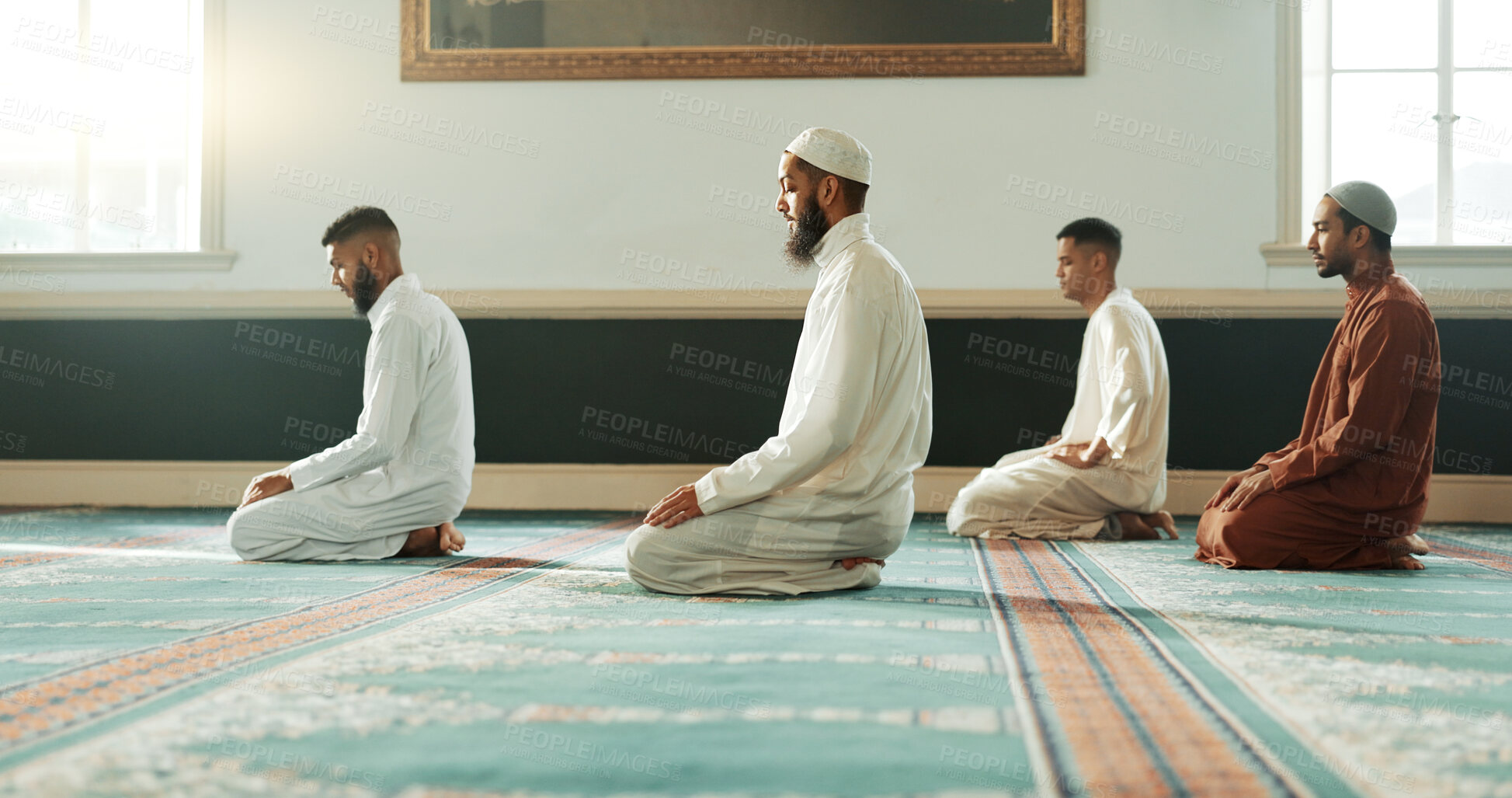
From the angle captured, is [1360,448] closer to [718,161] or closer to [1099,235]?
[1099,235]

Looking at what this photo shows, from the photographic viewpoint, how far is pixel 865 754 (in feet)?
4.63

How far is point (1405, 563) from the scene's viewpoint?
340 centimetres

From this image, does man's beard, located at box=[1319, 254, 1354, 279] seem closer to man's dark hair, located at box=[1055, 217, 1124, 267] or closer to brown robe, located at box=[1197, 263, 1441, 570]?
brown robe, located at box=[1197, 263, 1441, 570]

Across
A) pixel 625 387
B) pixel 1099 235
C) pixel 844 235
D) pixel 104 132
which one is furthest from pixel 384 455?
pixel 104 132

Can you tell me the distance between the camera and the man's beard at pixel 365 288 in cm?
364

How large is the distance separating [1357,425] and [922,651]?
192 centimetres

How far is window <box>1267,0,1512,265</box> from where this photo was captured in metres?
5.36

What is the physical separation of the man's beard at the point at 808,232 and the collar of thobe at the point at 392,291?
1374mm

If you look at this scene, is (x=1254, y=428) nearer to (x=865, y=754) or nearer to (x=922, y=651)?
(x=922, y=651)

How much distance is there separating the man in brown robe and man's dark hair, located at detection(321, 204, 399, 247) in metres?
2.83

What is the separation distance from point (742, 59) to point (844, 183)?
2804 millimetres

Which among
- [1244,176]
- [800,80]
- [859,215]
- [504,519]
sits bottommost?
[504,519]

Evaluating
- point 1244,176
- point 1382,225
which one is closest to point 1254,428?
point 1244,176

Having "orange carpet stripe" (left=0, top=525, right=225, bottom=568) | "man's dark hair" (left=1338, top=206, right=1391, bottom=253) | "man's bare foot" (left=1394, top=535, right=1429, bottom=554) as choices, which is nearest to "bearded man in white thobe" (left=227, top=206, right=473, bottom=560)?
"orange carpet stripe" (left=0, top=525, right=225, bottom=568)
